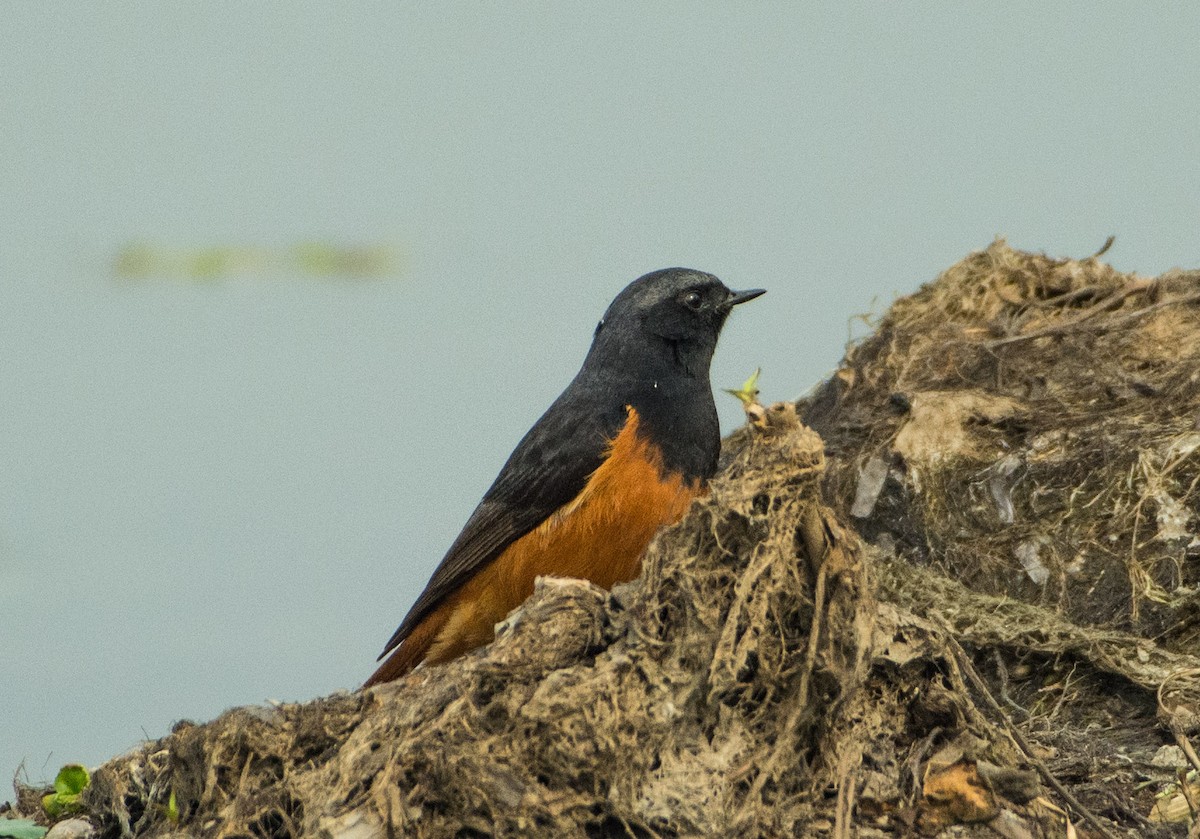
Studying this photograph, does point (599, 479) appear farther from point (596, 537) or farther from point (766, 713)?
point (766, 713)

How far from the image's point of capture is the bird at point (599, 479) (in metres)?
6.88

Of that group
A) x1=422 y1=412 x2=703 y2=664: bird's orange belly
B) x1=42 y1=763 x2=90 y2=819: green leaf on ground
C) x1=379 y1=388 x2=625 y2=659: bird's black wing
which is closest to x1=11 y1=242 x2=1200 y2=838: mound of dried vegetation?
x1=42 y1=763 x2=90 y2=819: green leaf on ground

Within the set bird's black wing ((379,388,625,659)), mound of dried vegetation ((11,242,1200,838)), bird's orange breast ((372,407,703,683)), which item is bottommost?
mound of dried vegetation ((11,242,1200,838))

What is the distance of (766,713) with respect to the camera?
4727 millimetres

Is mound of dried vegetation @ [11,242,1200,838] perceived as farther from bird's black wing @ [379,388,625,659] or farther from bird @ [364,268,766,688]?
bird's black wing @ [379,388,625,659]

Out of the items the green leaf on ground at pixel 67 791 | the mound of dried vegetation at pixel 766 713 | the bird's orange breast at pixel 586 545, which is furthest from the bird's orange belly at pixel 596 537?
the green leaf on ground at pixel 67 791

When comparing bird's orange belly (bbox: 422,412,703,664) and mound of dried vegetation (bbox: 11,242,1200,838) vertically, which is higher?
bird's orange belly (bbox: 422,412,703,664)

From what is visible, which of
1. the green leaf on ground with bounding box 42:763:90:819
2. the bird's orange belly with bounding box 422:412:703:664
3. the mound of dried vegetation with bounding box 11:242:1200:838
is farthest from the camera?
the bird's orange belly with bounding box 422:412:703:664

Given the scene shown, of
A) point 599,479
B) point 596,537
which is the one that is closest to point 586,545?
point 596,537

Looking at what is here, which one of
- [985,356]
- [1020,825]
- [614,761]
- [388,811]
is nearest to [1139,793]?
[1020,825]

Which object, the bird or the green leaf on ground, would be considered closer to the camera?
the green leaf on ground

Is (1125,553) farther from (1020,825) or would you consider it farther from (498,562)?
(498,562)

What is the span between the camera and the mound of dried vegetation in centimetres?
461

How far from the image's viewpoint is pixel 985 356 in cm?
829
